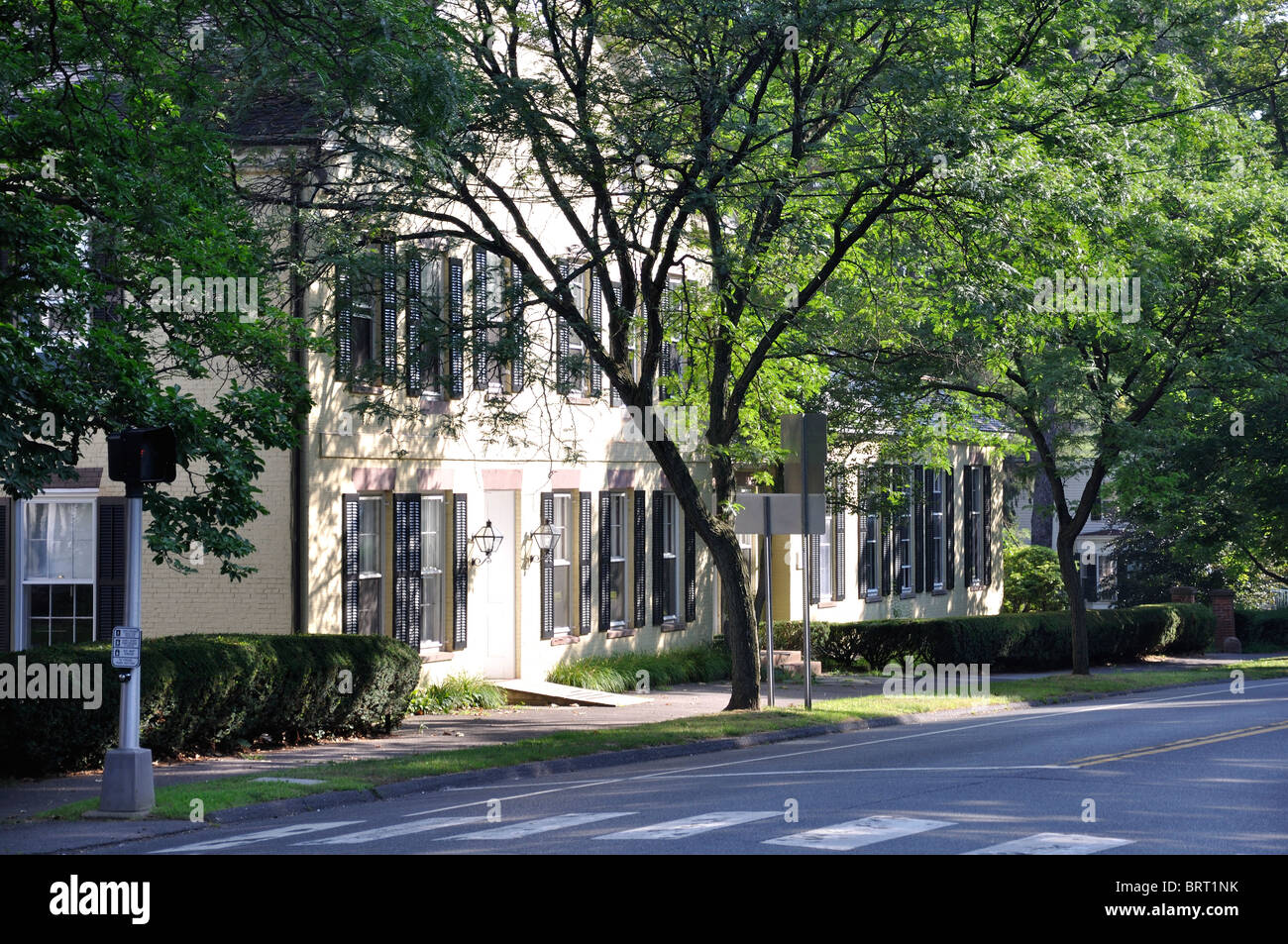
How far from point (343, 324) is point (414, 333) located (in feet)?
4.67

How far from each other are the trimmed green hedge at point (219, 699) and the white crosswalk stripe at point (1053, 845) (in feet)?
30.4

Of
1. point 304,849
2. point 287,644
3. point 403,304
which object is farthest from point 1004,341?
point 304,849

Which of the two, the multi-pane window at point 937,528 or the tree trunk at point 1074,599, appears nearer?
the tree trunk at point 1074,599

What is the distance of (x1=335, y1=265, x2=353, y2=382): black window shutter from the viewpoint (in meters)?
17.8

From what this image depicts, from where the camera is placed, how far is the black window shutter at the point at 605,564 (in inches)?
1049


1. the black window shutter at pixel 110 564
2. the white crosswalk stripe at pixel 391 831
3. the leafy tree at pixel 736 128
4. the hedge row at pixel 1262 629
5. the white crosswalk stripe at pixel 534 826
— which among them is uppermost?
the leafy tree at pixel 736 128

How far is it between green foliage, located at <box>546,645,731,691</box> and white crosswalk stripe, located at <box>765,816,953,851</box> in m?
14.6

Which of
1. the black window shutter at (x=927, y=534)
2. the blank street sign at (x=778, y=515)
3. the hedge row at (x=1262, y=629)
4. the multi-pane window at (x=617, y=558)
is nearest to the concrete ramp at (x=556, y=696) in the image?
the multi-pane window at (x=617, y=558)

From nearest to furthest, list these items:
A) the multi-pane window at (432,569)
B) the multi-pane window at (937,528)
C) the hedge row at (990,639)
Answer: the multi-pane window at (432,569) < the hedge row at (990,639) < the multi-pane window at (937,528)

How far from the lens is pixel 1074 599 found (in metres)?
30.6

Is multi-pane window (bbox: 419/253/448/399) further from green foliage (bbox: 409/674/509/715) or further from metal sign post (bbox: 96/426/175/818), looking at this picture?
metal sign post (bbox: 96/426/175/818)

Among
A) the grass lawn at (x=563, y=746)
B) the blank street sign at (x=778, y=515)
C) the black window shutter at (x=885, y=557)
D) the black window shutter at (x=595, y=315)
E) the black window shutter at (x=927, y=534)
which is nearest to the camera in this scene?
the grass lawn at (x=563, y=746)

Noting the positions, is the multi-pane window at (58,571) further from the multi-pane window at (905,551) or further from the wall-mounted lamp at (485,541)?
the multi-pane window at (905,551)

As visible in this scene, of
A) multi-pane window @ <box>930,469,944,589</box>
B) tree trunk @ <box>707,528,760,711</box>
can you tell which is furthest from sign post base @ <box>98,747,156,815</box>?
multi-pane window @ <box>930,469,944,589</box>
